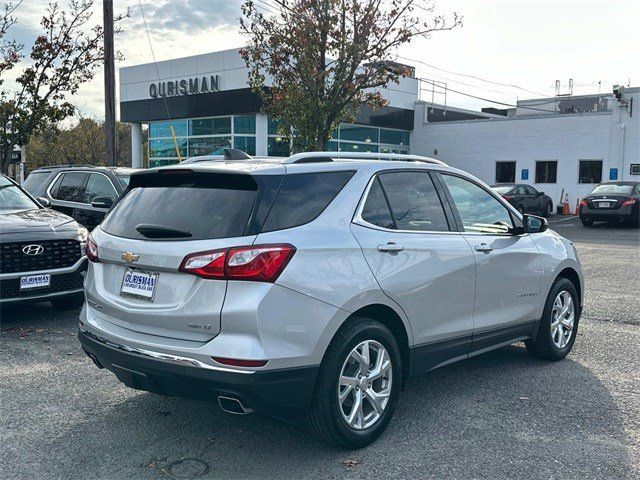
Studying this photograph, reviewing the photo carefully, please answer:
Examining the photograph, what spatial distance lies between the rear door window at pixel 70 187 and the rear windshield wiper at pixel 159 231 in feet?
24.1

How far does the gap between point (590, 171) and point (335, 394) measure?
29985 mm

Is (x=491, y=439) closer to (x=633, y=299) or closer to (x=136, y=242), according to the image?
(x=136, y=242)

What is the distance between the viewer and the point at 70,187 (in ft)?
36.3

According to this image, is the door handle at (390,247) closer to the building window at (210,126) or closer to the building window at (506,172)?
the building window at (210,126)

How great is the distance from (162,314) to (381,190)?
1.68m

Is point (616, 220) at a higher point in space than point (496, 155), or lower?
lower

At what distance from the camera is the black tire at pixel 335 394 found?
3814 mm

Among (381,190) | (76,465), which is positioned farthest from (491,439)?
(76,465)

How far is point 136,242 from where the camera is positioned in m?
4.03

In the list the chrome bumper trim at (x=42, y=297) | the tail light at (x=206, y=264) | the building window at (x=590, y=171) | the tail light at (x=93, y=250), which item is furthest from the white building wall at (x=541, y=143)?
the tail light at (x=206, y=264)

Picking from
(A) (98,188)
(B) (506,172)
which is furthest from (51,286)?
(B) (506,172)

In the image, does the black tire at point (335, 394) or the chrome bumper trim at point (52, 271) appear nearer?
the black tire at point (335, 394)

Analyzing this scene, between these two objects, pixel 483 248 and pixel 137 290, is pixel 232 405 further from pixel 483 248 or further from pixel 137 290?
pixel 483 248

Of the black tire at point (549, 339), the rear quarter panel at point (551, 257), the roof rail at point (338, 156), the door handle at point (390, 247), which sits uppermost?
the roof rail at point (338, 156)
